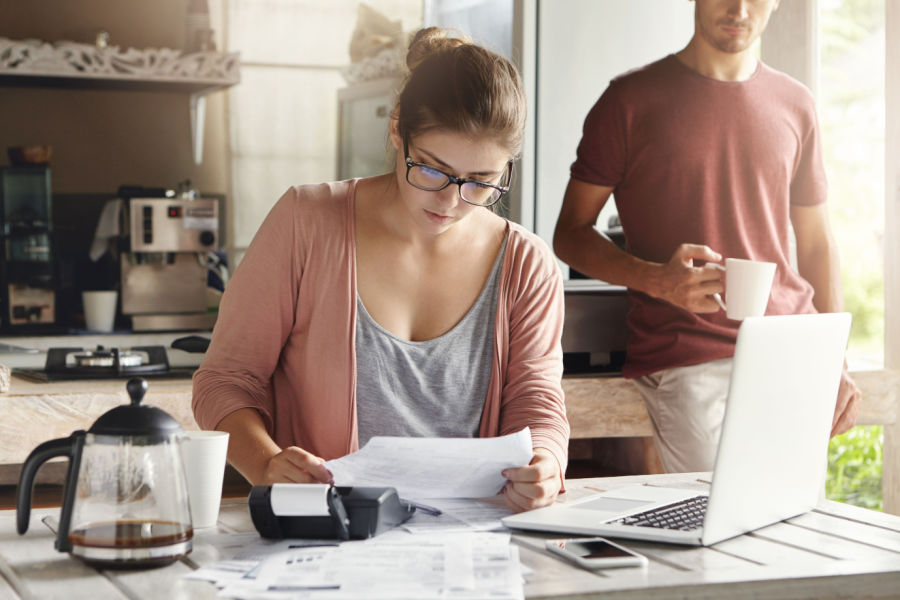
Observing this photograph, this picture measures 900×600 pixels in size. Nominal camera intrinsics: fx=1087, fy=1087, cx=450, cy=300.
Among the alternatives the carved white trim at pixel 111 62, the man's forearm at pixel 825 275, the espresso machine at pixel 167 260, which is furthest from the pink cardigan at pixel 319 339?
the carved white trim at pixel 111 62

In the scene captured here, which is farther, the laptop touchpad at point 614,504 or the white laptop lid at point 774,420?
the laptop touchpad at point 614,504

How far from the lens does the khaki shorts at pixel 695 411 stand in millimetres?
2443

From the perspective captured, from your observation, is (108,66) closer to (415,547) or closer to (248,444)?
(248,444)

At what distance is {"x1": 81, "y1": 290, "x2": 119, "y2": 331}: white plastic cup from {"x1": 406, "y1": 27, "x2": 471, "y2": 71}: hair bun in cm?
252

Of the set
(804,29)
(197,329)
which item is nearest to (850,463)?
(804,29)

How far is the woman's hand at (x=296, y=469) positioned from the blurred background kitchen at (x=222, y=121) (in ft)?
4.84

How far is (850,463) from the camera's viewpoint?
516 cm

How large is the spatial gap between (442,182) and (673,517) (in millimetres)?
572

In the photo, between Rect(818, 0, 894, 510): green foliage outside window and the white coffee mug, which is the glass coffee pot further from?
Rect(818, 0, 894, 510): green foliage outside window

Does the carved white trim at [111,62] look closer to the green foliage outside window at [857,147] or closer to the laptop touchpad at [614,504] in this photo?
the laptop touchpad at [614,504]

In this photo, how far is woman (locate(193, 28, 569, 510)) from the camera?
1.58 m

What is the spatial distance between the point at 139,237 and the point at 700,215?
7.59ft

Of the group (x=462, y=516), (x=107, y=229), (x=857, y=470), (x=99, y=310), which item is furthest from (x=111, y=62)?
(x=857, y=470)

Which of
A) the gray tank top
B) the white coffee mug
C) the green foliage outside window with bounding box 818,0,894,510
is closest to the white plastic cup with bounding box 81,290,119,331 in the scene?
the gray tank top
